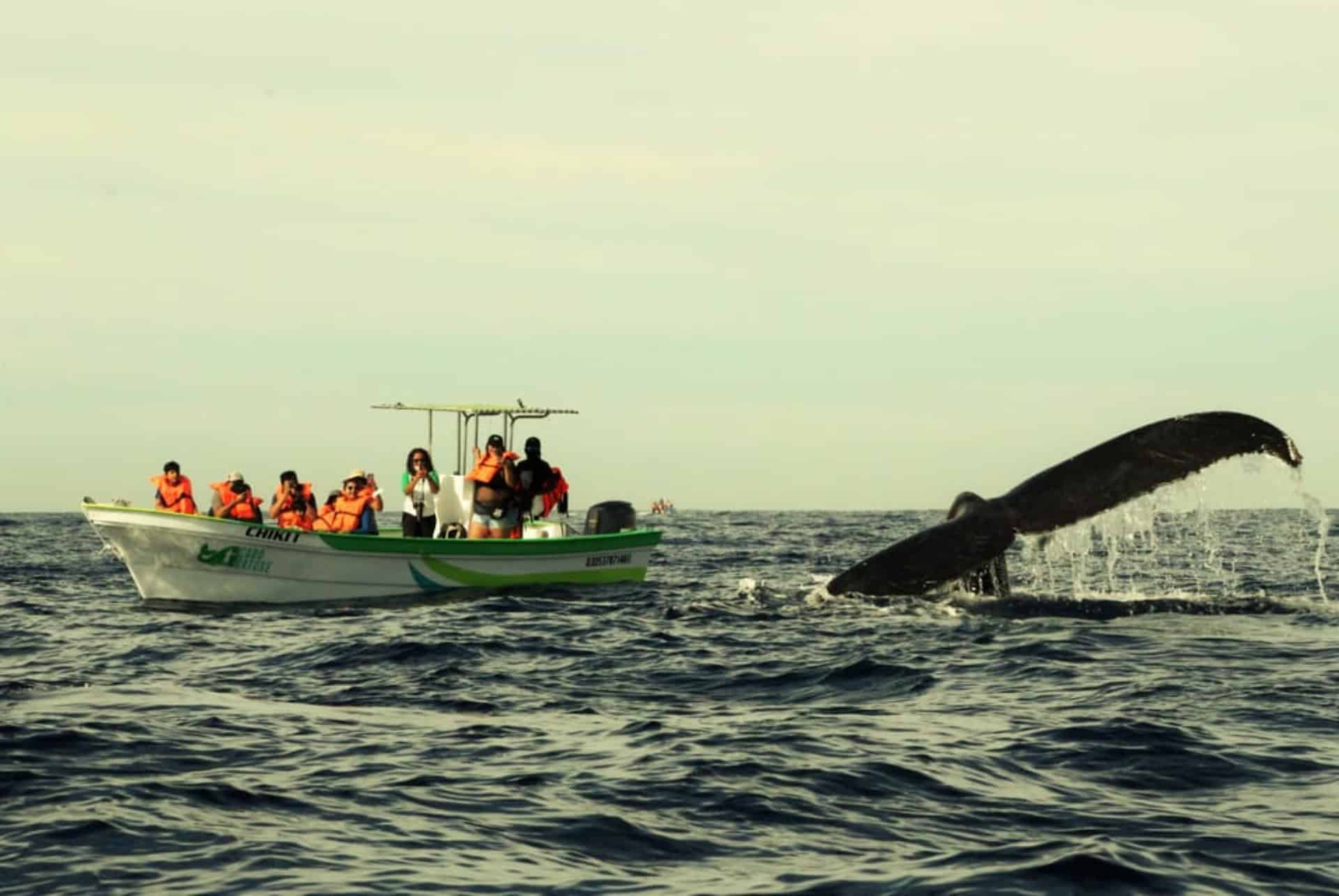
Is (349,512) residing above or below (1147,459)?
below

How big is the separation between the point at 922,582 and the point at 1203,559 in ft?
88.5

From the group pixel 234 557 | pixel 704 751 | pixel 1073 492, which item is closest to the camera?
pixel 704 751

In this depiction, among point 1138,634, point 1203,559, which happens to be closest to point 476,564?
point 1138,634

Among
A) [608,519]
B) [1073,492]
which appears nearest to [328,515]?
[608,519]

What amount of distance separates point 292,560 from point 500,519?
11.0 ft

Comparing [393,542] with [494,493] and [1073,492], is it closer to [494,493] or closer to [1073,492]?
[494,493]

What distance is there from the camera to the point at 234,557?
71.6 ft

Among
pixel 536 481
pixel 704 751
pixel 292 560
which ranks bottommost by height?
pixel 704 751

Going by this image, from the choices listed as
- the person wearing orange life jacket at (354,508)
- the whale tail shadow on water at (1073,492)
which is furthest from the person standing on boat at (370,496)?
the whale tail shadow on water at (1073,492)

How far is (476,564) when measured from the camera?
23.0 metres

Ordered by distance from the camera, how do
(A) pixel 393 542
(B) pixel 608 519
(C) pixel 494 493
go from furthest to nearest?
(B) pixel 608 519 → (C) pixel 494 493 → (A) pixel 393 542

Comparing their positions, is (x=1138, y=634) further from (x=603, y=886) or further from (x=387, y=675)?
(x=603, y=886)

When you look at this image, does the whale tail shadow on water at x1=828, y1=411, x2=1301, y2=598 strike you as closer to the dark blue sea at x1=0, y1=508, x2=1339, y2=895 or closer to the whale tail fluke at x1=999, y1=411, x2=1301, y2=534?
the whale tail fluke at x1=999, y1=411, x2=1301, y2=534

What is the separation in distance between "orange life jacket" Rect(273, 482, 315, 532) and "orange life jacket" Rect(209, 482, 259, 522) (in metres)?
0.32
